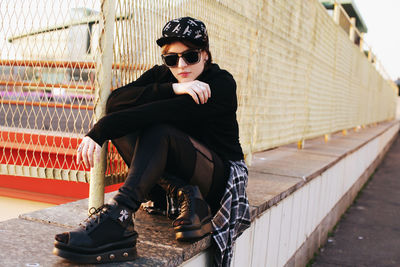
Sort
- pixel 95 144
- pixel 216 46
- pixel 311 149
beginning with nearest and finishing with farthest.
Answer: pixel 95 144 → pixel 216 46 → pixel 311 149

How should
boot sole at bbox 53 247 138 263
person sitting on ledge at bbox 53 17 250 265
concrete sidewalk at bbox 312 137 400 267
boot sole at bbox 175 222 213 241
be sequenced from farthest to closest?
concrete sidewalk at bbox 312 137 400 267, boot sole at bbox 175 222 213 241, person sitting on ledge at bbox 53 17 250 265, boot sole at bbox 53 247 138 263

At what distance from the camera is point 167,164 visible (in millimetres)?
1900

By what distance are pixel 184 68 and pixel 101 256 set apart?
92 cm

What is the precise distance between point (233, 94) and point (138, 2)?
0.65 meters

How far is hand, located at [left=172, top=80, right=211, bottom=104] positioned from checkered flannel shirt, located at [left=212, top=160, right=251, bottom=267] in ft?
1.29

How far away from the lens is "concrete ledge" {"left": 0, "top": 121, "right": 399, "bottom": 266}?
1.68m

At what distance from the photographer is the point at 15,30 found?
2217 millimetres

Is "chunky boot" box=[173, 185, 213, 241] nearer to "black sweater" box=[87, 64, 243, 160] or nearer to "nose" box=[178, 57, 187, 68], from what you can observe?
"black sweater" box=[87, 64, 243, 160]

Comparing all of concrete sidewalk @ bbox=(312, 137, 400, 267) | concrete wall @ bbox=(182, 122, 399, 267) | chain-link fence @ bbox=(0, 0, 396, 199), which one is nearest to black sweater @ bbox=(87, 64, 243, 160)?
chain-link fence @ bbox=(0, 0, 396, 199)

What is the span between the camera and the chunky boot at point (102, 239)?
154 cm

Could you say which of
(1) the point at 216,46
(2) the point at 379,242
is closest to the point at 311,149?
(2) the point at 379,242

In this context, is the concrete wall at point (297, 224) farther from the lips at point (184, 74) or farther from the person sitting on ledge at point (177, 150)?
the lips at point (184, 74)

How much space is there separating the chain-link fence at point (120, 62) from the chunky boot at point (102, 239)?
0.57m

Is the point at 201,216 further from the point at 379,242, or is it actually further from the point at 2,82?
the point at 379,242
